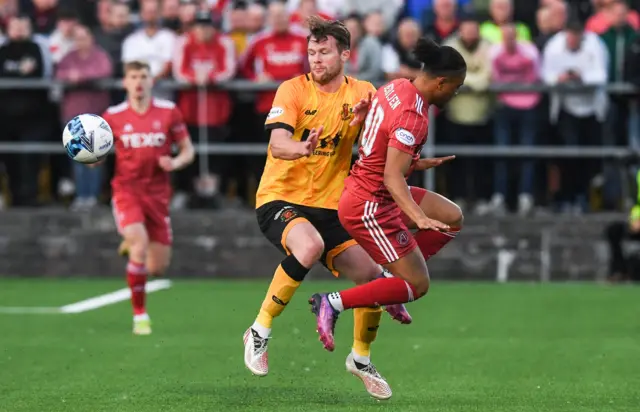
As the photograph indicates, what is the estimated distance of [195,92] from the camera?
17141mm

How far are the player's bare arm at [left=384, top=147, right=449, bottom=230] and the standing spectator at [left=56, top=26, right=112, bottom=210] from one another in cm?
952

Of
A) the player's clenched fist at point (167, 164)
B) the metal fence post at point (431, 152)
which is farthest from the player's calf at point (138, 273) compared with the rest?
the metal fence post at point (431, 152)

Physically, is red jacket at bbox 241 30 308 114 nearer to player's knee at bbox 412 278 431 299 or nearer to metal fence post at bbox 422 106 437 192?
metal fence post at bbox 422 106 437 192

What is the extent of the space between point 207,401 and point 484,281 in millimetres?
9858

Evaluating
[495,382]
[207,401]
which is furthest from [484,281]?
[207,401]

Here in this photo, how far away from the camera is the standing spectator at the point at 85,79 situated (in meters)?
17.2

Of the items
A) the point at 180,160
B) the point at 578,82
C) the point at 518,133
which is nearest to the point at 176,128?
the point at 180,160

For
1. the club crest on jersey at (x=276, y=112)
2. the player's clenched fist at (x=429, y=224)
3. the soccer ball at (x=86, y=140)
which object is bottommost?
the soccer ball at (x=86, y=140)

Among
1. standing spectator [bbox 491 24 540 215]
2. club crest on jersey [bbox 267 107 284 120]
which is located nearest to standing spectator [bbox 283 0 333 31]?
standing spectator [bbox 491 24 540 215]

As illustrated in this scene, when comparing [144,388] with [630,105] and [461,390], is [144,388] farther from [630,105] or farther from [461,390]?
[630,105]

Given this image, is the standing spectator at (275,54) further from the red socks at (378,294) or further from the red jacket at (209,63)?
the red socks at (378,294)

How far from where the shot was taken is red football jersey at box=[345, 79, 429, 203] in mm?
8227

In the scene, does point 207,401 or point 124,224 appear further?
point 124,224

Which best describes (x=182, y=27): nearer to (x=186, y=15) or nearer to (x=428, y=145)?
(x=186, y=15)
